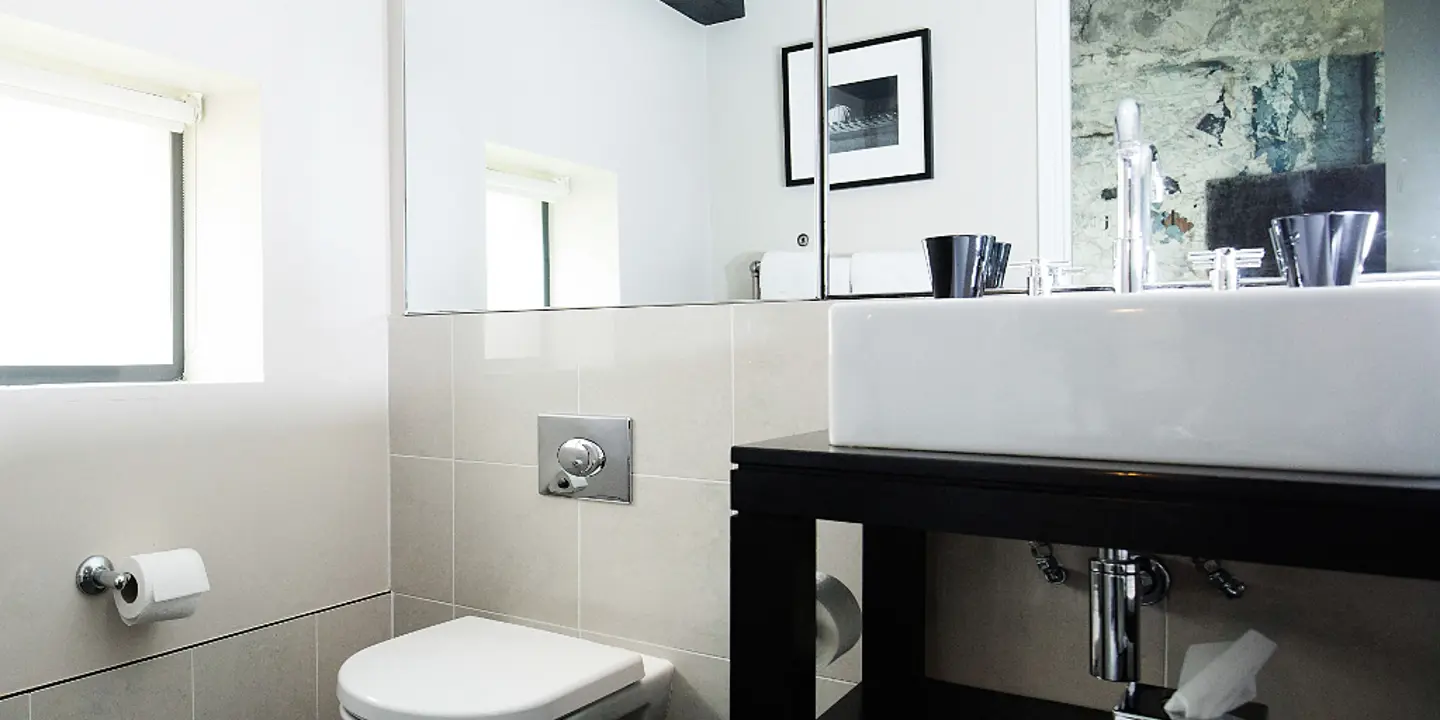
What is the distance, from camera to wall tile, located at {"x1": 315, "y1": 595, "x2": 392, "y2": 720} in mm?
1780

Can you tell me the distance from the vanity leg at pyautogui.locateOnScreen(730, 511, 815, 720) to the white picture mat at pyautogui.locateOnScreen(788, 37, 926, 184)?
0.61 metres

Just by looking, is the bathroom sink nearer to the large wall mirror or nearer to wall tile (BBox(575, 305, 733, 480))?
the large wall mirror

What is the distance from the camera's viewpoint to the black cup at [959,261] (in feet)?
4.00

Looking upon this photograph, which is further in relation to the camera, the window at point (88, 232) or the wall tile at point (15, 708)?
the window at point (88, 232)

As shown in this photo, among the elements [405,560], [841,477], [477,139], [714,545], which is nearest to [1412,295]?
[841,477]

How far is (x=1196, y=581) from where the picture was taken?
3.93 feet

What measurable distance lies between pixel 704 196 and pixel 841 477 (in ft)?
2.42

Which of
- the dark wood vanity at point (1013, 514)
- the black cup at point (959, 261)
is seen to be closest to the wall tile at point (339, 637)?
the dark wood vanity at point (1013, 514)

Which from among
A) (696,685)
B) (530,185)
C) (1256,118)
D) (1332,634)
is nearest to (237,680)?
(696,685)

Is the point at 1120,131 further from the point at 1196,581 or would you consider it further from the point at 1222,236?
the point at 1196,581

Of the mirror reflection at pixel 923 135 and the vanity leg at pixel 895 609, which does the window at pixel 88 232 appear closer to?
the mirror reflection at pixel 923 135

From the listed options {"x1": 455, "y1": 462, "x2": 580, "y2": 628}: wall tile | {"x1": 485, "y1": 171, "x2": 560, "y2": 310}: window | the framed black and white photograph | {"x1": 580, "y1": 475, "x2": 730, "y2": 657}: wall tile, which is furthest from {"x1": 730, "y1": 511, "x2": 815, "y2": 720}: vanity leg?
{"x1": 485, "y1": 171, "x2": 560, "y2": 310}: window

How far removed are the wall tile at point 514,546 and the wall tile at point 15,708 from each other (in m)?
0.68

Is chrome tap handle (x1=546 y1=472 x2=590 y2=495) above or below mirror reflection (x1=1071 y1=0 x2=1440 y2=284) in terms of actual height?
below
